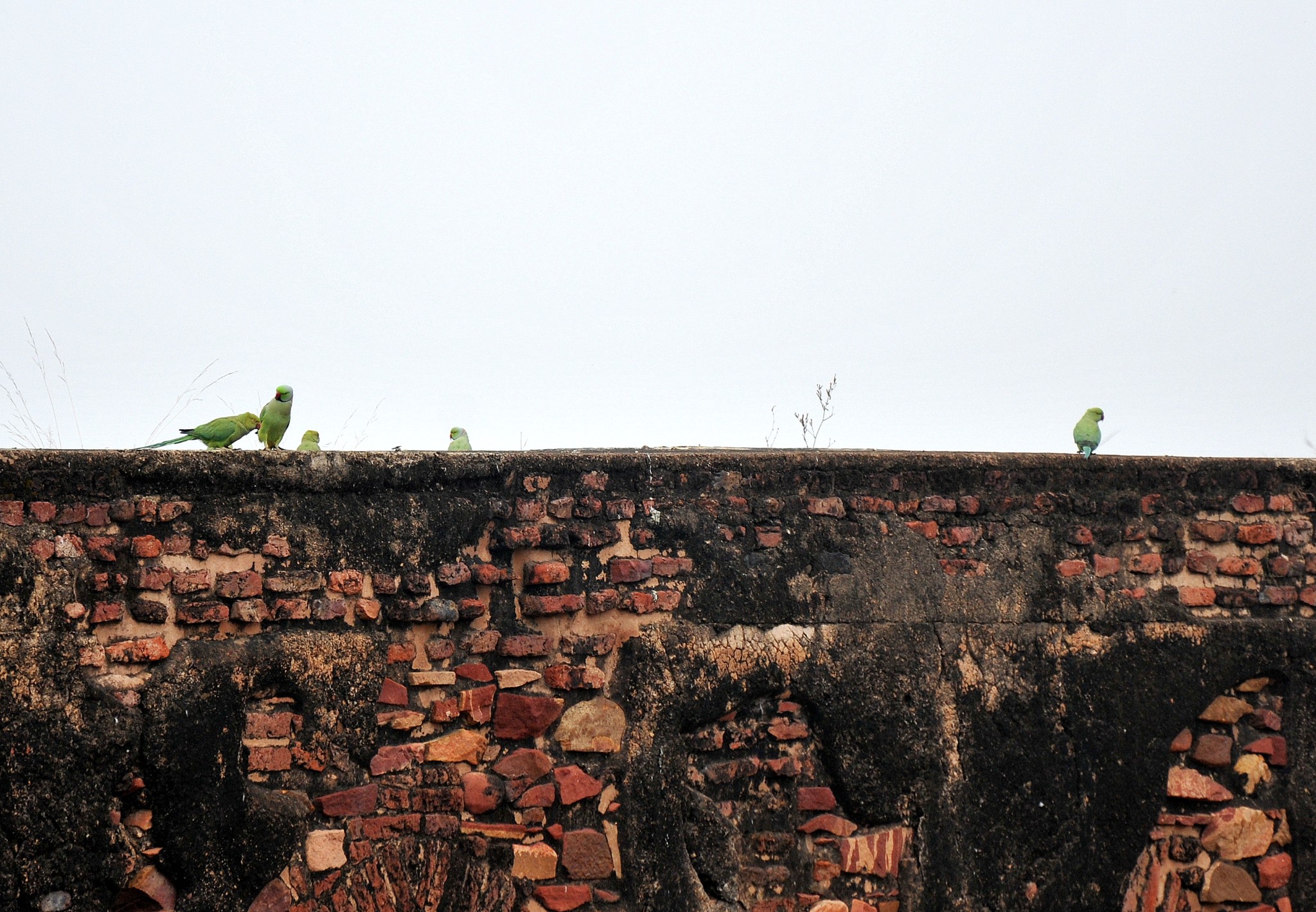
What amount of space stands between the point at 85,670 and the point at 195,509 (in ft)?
1.83

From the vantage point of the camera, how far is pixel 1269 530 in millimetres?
4582

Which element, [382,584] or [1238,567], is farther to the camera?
[1238,567]

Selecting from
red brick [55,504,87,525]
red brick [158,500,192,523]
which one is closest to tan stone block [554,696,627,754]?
red brick [158,500,192,523]

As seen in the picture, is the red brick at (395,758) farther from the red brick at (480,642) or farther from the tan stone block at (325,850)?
the red brick at (480,642)

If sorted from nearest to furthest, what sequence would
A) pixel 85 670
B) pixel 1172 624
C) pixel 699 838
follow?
pixel 85 670, pixel 699 838, pixel 1172 624

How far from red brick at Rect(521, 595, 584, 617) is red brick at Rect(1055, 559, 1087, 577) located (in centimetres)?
188

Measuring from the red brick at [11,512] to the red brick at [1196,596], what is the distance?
4.11 metres

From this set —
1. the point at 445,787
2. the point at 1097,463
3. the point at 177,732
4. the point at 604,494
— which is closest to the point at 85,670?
the point at 177,732

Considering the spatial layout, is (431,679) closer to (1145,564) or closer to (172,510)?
(172,510)

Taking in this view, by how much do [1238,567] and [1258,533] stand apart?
177mm

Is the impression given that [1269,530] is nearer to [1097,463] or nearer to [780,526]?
[1097,463]

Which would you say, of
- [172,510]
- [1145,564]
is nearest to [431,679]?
[172,510]

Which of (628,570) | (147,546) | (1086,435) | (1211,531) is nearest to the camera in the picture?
(147,546)

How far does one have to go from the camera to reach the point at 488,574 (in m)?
3.79
